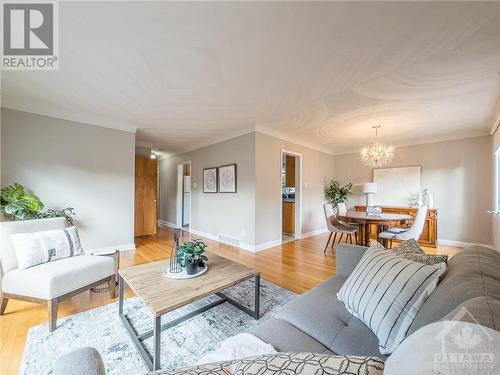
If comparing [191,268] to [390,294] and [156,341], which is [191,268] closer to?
[156,341]

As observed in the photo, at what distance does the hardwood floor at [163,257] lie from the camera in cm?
159

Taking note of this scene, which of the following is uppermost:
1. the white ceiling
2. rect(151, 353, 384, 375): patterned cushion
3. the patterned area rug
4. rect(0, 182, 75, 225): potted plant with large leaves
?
the white ceiling

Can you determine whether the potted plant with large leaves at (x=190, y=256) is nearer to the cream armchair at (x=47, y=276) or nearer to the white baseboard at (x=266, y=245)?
the cream armchair at (x=47, y=276)

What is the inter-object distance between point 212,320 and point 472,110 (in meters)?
4.51

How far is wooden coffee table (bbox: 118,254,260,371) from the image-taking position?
1281 mm

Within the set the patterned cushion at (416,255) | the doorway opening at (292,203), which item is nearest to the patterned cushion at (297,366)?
the patterned cushion at (416,255)

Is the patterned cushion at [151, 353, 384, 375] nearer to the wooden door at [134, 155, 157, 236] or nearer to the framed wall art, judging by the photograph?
the framed wall art

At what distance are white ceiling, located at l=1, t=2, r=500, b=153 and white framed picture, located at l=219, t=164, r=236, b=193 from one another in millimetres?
1032

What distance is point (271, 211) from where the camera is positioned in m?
4.27

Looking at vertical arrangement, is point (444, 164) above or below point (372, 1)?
below

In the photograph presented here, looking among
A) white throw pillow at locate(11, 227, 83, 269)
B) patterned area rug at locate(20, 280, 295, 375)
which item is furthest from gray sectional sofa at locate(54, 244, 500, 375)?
white throw pillow at locate(11, 227, 83, 269)

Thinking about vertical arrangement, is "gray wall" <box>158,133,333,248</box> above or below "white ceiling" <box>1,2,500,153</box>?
below

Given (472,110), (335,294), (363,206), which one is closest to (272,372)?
(335,294)

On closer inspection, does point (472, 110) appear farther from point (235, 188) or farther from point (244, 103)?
point (235, 188)
